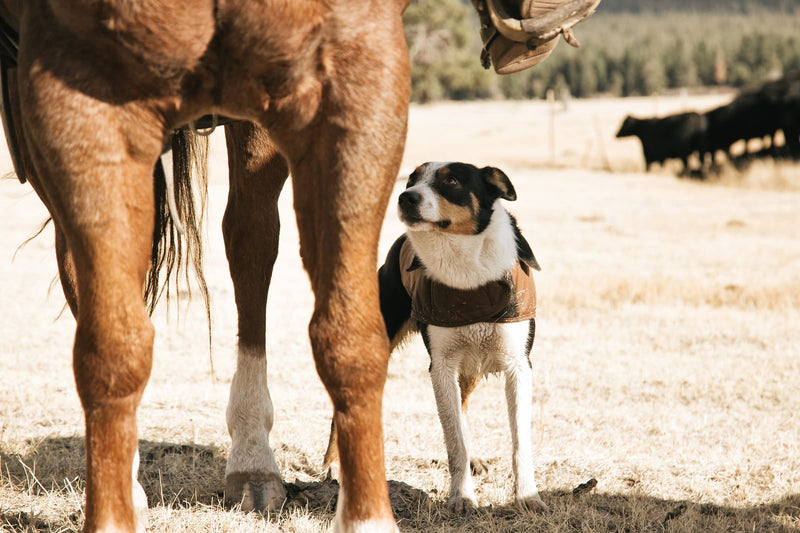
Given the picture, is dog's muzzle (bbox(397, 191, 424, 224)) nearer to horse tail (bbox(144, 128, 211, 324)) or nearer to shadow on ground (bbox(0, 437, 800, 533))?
horse tail (bbox(144, 128, 211, 324))

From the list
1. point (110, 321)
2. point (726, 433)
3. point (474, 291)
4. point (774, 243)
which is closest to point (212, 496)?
point (474, 291)

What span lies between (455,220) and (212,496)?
1577 mm

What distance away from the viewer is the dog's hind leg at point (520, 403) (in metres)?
3.52

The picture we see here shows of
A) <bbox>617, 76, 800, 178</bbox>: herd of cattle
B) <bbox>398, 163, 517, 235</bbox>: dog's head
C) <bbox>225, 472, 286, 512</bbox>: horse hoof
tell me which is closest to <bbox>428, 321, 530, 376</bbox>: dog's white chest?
<bbox>398, 163, 517, 235</bbox>: dog's head

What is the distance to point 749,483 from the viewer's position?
148 inches

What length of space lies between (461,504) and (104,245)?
2039 mm

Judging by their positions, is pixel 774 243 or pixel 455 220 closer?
pixel 455 220

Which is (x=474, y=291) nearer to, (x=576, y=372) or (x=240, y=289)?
(x=240, y=289)

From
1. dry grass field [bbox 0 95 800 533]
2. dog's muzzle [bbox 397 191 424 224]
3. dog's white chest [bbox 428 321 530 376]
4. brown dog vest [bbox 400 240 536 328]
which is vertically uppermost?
dog's muzzle [bbox 397 191 424 224]

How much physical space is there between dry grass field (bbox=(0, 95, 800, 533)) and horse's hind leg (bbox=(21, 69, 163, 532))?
0.97 meters

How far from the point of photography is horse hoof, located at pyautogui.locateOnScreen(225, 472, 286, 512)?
3271 millimetres

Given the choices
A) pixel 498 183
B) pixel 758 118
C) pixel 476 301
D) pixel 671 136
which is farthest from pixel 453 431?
pixel 758 118

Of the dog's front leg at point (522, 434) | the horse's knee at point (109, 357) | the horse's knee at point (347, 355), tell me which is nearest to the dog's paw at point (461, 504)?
the dog's front leg at point (522, 434)

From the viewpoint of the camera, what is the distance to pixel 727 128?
835 inches
